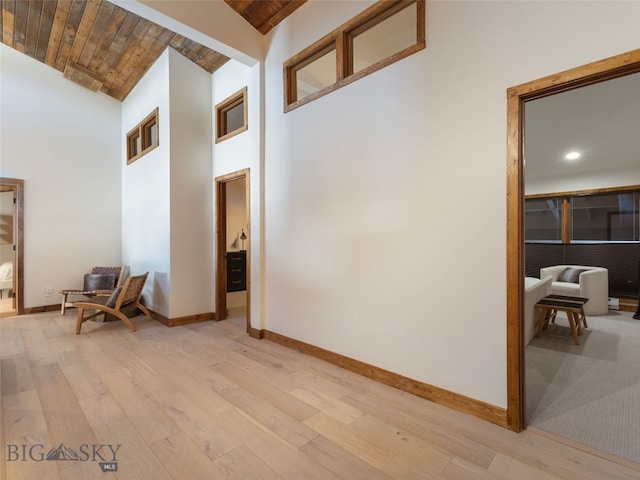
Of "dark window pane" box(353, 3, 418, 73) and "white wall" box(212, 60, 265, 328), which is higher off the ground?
"dark window pane" box(353, 3, 418, 73)

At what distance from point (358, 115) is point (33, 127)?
553 centimetres

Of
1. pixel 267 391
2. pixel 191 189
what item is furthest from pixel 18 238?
pixel 267 391

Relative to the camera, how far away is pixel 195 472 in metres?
1.55

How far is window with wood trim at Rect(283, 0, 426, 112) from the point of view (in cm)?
244

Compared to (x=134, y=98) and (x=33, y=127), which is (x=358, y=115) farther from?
(x=33, y=127)

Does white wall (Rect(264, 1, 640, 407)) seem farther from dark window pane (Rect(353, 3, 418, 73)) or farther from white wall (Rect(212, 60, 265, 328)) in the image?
white wall (Rect(212, 60, 265, 328))

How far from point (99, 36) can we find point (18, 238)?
3291mm

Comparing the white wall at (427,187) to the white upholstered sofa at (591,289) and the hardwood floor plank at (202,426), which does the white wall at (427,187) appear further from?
the white upholstered sofa at (591,289)

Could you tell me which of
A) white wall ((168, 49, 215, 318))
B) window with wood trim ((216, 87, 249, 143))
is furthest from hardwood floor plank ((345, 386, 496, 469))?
window with wood trim ((216, 87, 249, 143))

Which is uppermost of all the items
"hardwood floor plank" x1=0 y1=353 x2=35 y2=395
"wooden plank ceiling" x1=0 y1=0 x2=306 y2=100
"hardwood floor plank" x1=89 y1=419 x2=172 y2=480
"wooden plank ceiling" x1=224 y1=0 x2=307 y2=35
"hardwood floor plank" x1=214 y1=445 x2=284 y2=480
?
"wooden plank ceiling" x1=0 y1=0 x2=306 y2=100

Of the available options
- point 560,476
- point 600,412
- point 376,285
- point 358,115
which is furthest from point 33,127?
point 600,412

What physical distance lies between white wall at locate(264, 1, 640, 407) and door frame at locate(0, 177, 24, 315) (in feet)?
15.4

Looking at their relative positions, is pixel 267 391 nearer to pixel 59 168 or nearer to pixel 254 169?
pixel 254 169

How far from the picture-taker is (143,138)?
5.07 m
